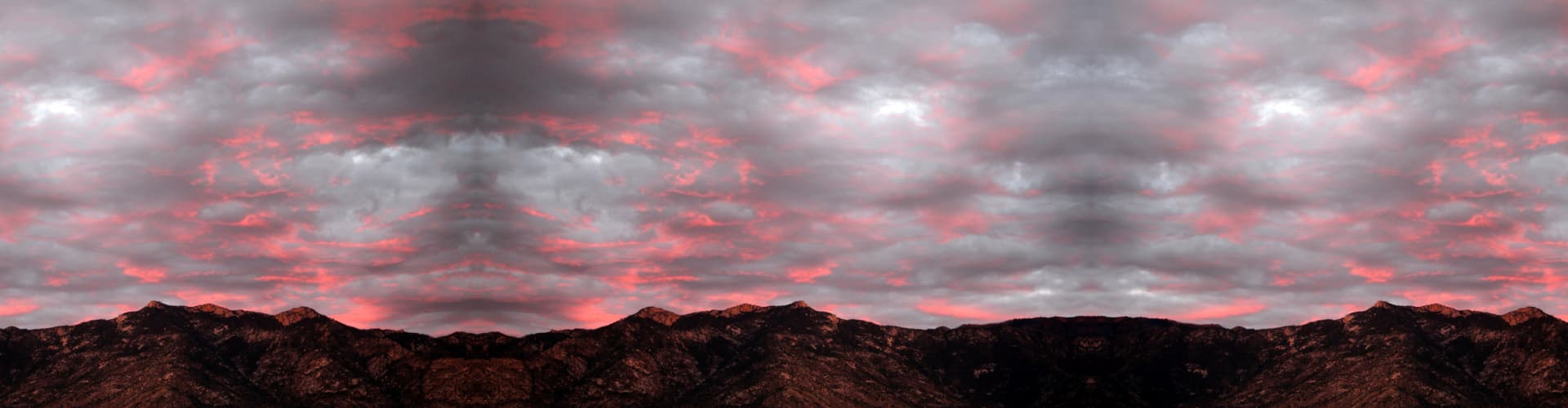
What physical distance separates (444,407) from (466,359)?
14044 millimetres

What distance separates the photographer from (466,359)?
627 feet

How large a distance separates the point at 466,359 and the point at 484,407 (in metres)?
11.9

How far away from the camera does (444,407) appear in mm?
199625

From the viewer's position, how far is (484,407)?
199 meters

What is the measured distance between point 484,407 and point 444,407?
7.17 m
